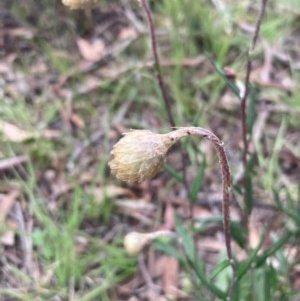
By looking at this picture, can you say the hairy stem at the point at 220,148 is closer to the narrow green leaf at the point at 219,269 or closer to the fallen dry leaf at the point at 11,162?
the narrow green leaf at the point at 219,269

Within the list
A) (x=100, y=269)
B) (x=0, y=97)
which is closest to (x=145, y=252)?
(x=100, y=269)

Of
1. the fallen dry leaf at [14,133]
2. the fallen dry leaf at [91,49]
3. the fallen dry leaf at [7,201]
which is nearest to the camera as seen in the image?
the fallen dry leaf at [7,201]

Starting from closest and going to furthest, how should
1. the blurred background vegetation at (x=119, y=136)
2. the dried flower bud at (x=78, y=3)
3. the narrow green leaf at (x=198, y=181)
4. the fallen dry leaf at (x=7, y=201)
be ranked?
1. the dried flower bud at (x=78, y=3)
2. the narrow green leaf at (x=198, y=181)
3. the blurred background vegetation at (x=119, y=136)
4. the fallen dry leaf at (x=7, y=201)

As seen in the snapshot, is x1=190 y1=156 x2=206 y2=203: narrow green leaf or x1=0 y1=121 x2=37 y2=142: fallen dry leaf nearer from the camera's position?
x1=190 y1=156 x2=206 y2=203: narrow green leaf

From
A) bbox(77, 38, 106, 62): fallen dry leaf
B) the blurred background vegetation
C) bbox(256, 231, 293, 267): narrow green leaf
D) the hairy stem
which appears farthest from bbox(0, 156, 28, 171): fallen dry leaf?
the hairy stem

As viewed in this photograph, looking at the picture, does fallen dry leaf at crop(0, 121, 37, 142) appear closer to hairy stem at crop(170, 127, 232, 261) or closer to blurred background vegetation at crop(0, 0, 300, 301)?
blurred background vegetation at crop(0, 0, 300, 301)

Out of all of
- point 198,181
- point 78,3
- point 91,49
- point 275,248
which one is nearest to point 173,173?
point 198,181

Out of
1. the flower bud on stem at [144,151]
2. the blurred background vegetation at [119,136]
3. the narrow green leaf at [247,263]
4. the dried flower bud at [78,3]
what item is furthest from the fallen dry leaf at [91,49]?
the flower bud on stem at [144,151]
